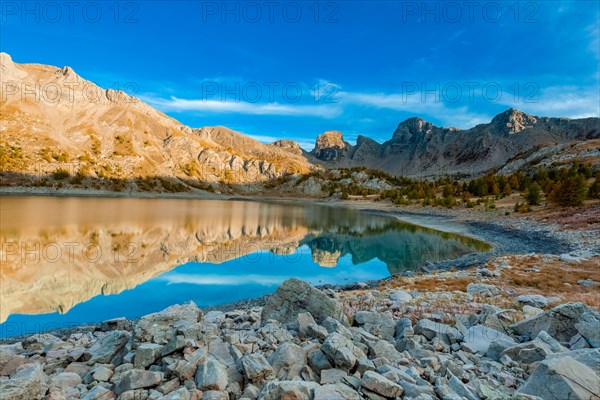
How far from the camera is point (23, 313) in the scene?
20188mm

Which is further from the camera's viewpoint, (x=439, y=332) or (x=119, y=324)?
(x=119, y=324)

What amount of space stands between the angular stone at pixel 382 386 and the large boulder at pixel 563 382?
2.79 m

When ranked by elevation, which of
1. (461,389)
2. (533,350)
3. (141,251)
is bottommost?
(141,251)

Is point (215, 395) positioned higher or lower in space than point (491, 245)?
higher

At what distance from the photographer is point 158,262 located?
35.6 meters

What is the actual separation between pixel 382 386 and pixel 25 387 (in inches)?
289

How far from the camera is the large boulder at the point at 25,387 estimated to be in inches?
252

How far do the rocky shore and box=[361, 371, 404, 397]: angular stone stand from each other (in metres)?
0.02

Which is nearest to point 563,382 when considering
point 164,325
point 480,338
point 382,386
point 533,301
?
point 382,386

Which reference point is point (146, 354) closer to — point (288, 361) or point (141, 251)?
point (288, 361)

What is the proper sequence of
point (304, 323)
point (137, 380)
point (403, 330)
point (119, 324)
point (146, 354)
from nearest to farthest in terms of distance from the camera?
point (137, 380)
point (146, 354)
point (304, 323)
point (403, 330)
point (119, 324)

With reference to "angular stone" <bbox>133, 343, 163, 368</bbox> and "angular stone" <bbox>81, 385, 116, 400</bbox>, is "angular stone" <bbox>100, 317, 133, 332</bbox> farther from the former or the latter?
"angular stone" <bbox>81, 385, 116, 400</bbox>

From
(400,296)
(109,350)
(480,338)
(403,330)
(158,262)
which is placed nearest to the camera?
(109,350)

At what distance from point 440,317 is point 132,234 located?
49.2 metres
